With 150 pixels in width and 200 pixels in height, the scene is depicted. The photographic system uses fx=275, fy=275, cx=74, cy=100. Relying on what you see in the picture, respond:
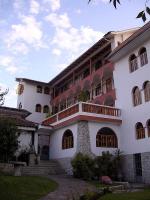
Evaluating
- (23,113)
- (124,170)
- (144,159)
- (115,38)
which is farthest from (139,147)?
(23,113)

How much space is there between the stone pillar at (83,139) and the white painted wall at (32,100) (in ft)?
51.9

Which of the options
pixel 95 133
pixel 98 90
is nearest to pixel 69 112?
pixel 95 133

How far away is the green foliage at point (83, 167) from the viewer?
17.9m

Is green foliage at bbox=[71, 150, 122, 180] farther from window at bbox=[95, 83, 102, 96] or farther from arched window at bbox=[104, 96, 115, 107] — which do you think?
window at bbox=[95, 83, 102, 96]

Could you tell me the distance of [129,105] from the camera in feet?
69.5

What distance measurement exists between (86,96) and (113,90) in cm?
383

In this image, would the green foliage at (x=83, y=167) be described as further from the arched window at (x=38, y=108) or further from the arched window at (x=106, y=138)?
the arched window at (x=38, y=108)

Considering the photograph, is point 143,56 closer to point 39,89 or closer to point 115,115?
point 115,115

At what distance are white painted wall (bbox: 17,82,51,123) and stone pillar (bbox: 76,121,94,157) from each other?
51.9 ft

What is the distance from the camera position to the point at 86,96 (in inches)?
1053

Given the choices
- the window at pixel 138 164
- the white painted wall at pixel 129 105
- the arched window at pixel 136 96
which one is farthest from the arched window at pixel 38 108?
the window at pixel 138 164

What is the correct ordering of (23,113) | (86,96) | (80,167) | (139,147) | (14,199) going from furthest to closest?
(23,113) < (86,96) < (139,147) < (80,167) < (14,199)

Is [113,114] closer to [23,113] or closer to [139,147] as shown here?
[139,147]

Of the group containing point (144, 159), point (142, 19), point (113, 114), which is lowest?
point (144, 159)
